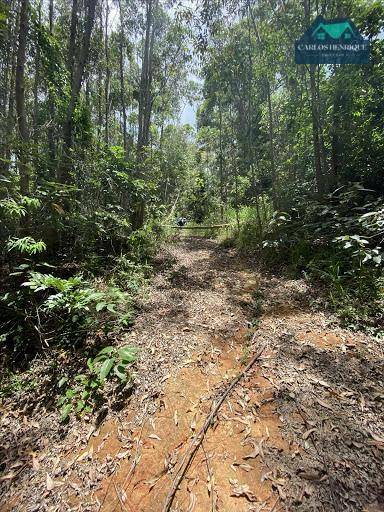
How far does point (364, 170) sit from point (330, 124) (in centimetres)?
120

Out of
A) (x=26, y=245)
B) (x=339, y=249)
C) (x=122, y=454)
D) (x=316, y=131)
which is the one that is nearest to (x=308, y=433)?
(x=122, y=454)

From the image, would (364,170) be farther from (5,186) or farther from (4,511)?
(4,511)

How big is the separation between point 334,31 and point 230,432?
6.69m

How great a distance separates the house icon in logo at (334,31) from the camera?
4375 mm

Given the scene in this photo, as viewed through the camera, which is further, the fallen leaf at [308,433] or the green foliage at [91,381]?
the green foliage at [91,381]

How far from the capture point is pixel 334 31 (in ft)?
14.8

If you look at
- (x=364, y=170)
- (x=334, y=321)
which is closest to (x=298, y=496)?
(x=334, y=321)

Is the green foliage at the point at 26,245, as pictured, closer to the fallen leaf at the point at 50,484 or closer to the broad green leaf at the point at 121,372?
the broad green leaf at the point at 121,372

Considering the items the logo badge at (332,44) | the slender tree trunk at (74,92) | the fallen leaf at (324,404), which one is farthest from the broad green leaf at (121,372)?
the logo badge at (332,44)

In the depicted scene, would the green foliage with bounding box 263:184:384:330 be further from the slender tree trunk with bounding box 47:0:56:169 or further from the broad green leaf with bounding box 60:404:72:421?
the slender tree trunk with bounding box 47:0:56:169

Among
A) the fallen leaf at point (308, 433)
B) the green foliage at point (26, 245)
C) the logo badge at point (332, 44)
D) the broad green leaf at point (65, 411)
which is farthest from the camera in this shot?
the logo badge at point (332, 44)

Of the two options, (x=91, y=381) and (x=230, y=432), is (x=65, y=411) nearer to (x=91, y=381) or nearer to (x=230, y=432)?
Result: (x=91, y=381)

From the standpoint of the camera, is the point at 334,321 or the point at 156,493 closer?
the point at 156,493

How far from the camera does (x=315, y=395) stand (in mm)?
1653
